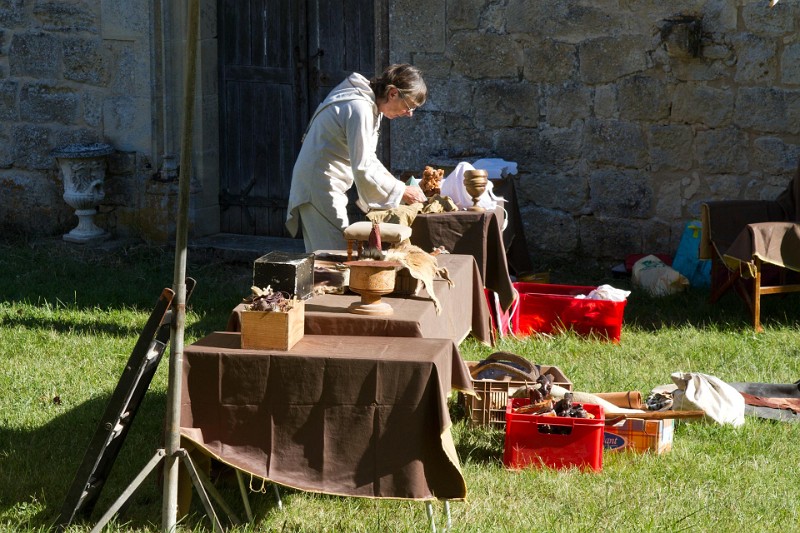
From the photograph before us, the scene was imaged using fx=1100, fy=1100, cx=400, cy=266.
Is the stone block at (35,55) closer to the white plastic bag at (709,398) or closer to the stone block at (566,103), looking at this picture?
the stone block at (566,103)

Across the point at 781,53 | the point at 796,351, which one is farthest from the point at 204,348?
the point at 781,53

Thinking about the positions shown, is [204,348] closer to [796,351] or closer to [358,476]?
[358,476]

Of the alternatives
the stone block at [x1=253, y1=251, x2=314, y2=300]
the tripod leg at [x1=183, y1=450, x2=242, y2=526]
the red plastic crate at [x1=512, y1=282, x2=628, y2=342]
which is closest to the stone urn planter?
the red plastic crate at [x1=512, y1=282, x2=628, y2=342]

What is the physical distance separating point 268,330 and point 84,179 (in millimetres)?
5264

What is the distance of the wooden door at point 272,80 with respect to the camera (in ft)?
26.2

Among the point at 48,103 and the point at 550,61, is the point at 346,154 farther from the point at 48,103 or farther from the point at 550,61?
the point at 48,103

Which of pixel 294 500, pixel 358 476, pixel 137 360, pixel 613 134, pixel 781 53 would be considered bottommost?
pixel 294 500

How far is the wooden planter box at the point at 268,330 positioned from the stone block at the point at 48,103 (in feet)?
18.5

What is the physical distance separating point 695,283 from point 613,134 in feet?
3.80

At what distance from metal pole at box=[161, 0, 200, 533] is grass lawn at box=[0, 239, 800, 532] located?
30 cm

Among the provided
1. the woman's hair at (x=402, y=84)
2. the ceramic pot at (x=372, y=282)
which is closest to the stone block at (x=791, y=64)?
the woman's hair at (x=402, y=84)

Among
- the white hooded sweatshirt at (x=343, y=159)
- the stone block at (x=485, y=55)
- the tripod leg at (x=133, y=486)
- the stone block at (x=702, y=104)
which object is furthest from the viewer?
A: the stone block at (x=485, y=55)

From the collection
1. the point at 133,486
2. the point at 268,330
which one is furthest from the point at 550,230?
the point at 133,486

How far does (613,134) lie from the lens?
7.46 meters
